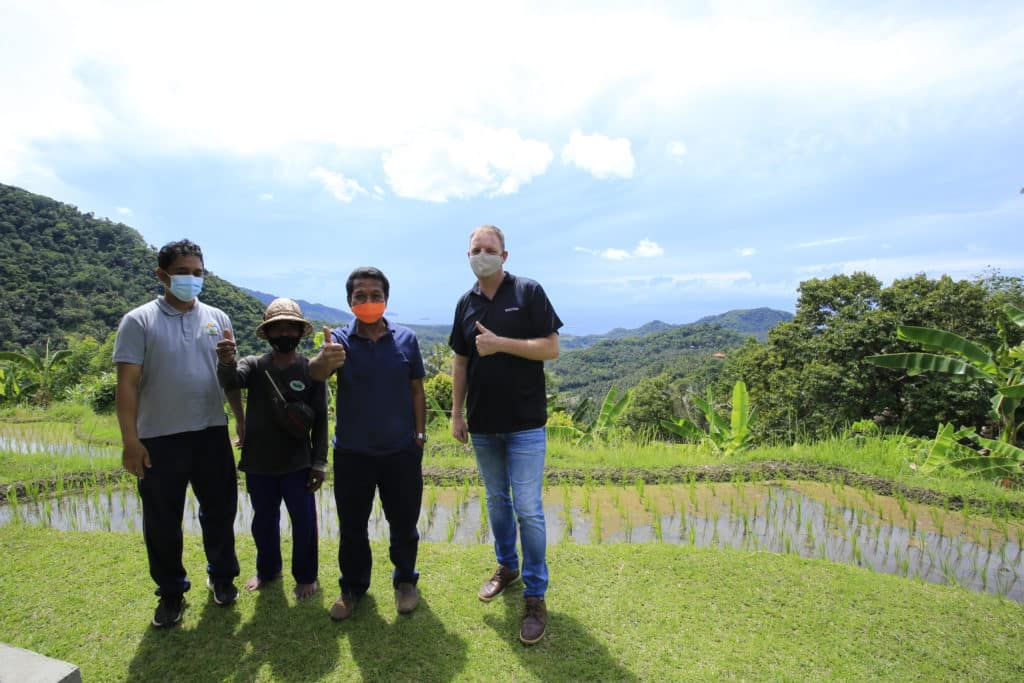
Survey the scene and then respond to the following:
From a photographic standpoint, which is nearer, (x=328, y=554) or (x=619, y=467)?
(x=328, y=554)

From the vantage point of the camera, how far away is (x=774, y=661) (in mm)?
2537

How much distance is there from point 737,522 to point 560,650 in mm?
2635

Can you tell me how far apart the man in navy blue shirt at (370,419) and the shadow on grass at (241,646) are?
8.3 inches

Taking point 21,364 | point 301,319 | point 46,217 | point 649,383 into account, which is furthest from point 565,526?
point 46,217

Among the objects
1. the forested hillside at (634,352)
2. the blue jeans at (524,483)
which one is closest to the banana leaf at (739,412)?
the blue jeans at (524,483)

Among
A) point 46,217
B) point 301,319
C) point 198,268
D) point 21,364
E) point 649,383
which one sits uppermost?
point 46,217

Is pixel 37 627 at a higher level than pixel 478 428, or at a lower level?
lower

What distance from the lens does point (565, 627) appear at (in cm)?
278

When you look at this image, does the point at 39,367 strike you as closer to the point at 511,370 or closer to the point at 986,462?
the point at 511,370

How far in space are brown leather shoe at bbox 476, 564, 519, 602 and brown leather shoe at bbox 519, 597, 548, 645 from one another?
317mm

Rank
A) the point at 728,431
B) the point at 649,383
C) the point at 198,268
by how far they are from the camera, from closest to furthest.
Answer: the point at 198,268 < the point at 728,431 < the point at 649,383

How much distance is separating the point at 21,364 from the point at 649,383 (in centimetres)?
2745

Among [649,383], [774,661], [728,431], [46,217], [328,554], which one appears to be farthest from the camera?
[46,217]

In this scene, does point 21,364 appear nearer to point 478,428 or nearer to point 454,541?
point 454,541
